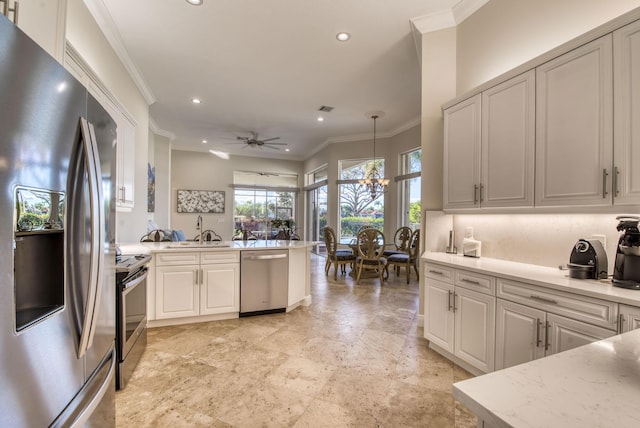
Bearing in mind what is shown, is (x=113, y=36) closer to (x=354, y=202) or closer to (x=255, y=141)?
(x=255, y=141)

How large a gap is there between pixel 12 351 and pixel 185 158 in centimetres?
885

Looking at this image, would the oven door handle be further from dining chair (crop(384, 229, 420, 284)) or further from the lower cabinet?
dining chair (crop(384, 229, 420, 284))

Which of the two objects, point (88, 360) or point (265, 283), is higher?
point (88, 360)

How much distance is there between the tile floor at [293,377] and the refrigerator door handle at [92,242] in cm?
115

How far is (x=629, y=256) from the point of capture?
5.26ft

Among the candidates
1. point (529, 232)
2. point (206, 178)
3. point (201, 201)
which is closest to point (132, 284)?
point (529, 232)

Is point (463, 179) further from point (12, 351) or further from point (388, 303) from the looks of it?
point (12, 351)

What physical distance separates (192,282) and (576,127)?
3.74 metres

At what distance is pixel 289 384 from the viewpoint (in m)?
2.17

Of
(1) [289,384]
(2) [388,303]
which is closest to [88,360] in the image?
(1) [289,384]

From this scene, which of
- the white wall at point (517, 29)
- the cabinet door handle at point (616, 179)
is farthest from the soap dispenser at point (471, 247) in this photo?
the white wall at point (517, 29)

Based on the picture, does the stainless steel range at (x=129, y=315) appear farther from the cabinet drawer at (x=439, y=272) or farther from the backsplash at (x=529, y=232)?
the backsplash at (x=529, y=232)

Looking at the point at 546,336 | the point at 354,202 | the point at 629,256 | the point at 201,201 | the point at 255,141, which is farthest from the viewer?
the point at 201,201

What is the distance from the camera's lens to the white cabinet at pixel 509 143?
7.00 ft
